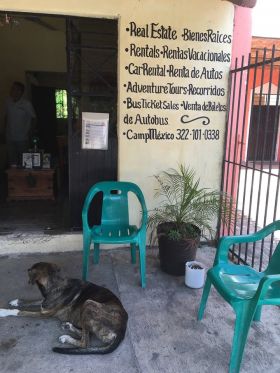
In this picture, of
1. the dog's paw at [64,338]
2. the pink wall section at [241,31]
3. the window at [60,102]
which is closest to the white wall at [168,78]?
the pink wall section at [241,31]

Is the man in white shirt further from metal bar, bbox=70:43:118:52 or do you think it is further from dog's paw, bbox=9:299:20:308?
dog's paw, bbox=9:299:20:308

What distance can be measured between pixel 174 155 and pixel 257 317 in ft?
5.92

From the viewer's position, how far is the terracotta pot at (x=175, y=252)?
3.20m

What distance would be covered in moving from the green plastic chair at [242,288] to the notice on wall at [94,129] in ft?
5.82

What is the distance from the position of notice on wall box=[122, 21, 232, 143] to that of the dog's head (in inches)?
64.0

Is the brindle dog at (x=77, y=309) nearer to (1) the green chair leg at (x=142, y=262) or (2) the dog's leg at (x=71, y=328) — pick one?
(2) the dog's leg at (x=71, y=328)

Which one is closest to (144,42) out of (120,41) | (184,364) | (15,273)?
(120,41)

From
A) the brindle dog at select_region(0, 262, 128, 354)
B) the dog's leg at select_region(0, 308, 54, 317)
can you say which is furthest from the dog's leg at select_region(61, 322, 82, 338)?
the dog's leg at select_region(0, 308, 54, 317)

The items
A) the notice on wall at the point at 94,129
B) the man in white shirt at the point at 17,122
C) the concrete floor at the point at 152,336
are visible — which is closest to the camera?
the concrete floor at the point at 152,336

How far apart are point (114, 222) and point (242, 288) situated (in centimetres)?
147

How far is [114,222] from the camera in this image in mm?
3355

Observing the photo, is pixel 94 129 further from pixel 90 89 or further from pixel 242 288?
pixel 242 288

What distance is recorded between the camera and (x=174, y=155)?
12.3ft

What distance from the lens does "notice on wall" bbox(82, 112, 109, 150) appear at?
3.58m
